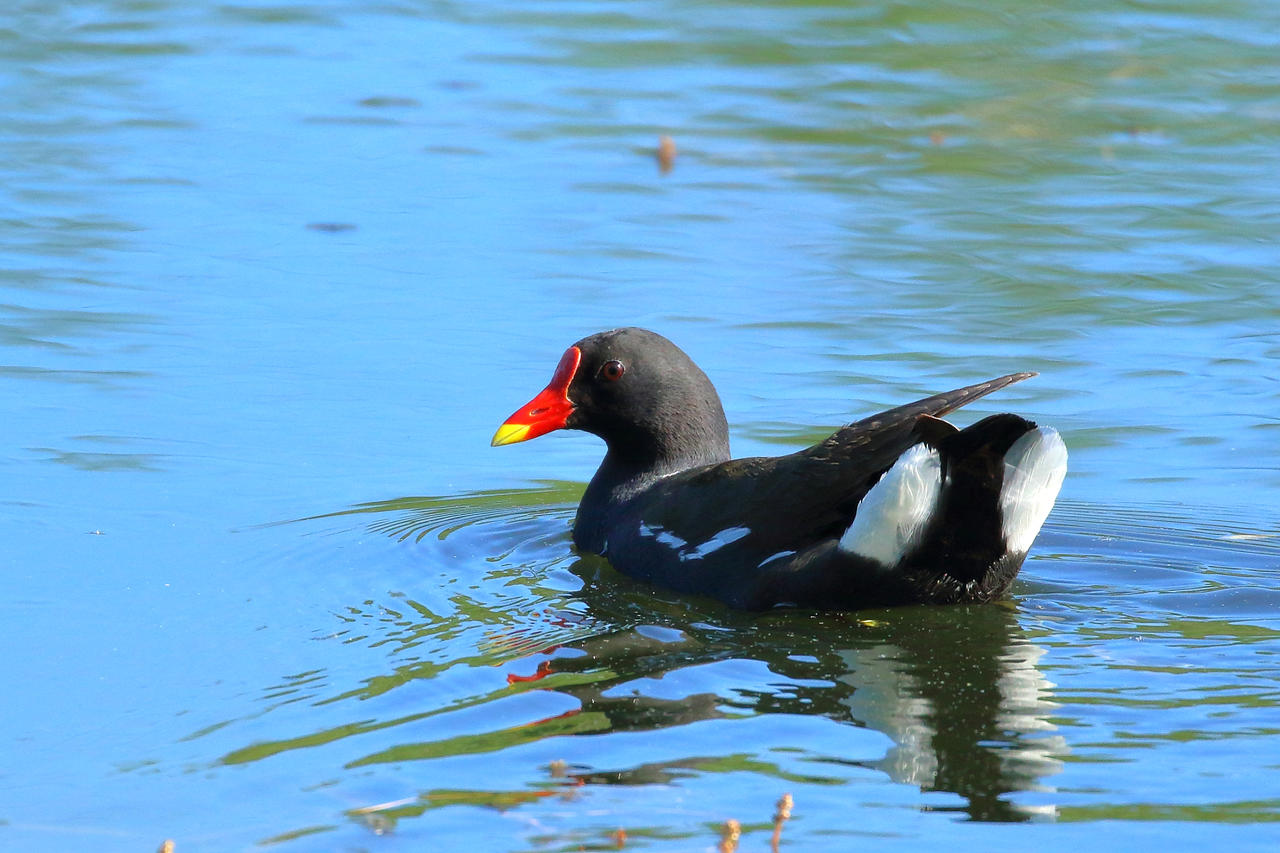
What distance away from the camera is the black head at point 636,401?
671cm

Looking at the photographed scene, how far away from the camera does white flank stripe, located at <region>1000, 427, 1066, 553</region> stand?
18.1 ft

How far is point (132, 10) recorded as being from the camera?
14.6 m

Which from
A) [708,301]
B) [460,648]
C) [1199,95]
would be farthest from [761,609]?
[1199,95]

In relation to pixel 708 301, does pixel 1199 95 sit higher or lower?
higher

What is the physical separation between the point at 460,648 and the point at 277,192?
587 centimetres

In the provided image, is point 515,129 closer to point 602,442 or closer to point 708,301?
point 708,301

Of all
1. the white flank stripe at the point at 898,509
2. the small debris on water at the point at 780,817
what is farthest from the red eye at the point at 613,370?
the small debris on water at the point at 780,817

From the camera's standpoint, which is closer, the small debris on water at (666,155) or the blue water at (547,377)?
the blue water at (547,377)

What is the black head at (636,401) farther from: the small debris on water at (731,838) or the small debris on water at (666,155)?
the small debris on water at (666,155)

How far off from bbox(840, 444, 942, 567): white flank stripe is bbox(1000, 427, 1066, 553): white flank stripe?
0.24m

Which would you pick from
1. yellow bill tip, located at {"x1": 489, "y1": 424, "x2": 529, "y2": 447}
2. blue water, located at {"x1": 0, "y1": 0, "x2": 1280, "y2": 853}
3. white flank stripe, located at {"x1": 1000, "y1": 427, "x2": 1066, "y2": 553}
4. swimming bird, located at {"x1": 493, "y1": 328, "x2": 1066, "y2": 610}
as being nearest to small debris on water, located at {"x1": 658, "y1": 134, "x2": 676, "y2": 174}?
blue water, located at {"x1": 0, "y1": 0, "x2": 1280, "y2": 853}

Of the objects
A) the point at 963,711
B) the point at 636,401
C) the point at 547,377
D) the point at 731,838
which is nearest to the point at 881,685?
the point at 963,711

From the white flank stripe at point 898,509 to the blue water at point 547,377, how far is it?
248 millimetres

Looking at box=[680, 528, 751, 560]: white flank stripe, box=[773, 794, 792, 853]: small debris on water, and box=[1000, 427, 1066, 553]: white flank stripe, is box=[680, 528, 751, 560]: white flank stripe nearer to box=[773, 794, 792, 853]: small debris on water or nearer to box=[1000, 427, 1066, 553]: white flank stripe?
box=[1000, 427, 1066, 553]: white flank stripe
